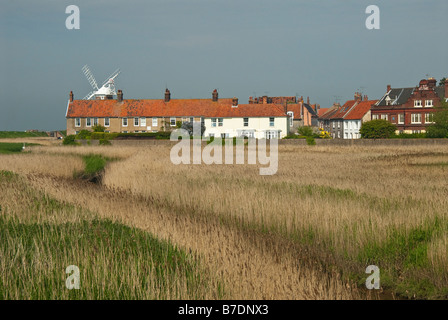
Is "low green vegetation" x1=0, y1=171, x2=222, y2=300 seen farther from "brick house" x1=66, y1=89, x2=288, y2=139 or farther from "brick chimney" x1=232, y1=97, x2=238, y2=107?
"brick chimney" x1=232, y1=97, x2=238, y2=107

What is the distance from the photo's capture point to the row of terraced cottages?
9062cm

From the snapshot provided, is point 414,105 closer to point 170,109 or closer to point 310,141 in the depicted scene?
point 310,141

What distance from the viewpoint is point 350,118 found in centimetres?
10544

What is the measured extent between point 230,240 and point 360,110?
98.2 metres

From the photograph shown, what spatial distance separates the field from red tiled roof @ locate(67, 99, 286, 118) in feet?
231

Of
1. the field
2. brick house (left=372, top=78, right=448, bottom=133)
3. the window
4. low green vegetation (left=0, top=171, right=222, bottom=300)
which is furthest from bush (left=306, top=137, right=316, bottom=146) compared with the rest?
low green vegetation (left=0, top=171, right=222, bottom=300)

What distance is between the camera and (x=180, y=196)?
19.1 meters

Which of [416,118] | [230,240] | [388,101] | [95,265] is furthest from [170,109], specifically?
[95,265]

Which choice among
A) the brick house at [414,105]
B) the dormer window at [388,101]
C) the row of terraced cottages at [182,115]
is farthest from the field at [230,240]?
the dormer window at [388,101]

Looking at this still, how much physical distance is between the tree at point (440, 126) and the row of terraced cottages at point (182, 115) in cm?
2682

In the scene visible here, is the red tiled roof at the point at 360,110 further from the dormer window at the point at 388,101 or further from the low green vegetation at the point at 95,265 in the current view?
the low green vegetation at the point at 95,265

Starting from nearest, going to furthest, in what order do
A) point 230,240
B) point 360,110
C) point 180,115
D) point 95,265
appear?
1. point 95,265
2. point 230,240
3. point 180,115
4. point 360,110
